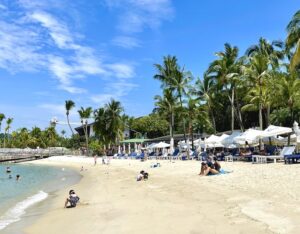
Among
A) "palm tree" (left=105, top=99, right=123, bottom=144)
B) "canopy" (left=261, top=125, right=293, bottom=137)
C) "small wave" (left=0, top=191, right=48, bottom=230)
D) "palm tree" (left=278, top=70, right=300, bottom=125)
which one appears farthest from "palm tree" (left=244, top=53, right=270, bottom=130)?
"palm tree" (left=105, top=99, right=123, bottom=144)

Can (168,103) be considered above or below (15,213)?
above

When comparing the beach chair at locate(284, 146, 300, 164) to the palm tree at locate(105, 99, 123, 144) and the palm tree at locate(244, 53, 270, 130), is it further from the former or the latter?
the palm tree at locate(105, 99, 123, 144)

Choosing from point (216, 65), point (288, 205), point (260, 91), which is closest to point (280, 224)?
point (288, 205)

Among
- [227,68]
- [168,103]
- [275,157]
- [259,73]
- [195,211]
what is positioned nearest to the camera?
[195,211]

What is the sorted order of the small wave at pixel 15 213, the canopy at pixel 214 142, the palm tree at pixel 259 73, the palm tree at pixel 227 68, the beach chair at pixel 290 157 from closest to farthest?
the small wave at pixel 15 213 → the beach chair at pixel 290 157 → the canopy at pixel 214 142 → the palm tree at pixel 259 73 → the palm tree at pixel 227 68

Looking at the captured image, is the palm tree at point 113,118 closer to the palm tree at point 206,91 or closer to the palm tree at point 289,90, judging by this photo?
the palm tree at point 206,91

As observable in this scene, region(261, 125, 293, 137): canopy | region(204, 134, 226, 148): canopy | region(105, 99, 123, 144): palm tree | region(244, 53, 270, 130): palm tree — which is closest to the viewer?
region(261, 125, 293, 137): canopy

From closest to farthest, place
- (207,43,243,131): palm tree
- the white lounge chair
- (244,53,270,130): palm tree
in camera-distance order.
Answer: the white lounge chair → (244,53,270,130): palm tree → (207,43,243,131): palm tree

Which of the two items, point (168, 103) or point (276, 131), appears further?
point (168, 103)

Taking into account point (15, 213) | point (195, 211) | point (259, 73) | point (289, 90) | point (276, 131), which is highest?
point (259, 73)

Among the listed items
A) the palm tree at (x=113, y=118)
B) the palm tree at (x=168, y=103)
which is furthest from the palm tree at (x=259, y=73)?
the palm tree at (x=113, y=118)

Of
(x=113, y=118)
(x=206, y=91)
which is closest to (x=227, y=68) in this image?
(x=206, y=91)

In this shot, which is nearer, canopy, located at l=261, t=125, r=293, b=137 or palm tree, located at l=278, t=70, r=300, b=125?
canopy, located at l=261, t=125, r=293, b=137

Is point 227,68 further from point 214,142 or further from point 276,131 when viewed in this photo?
point 276,131
